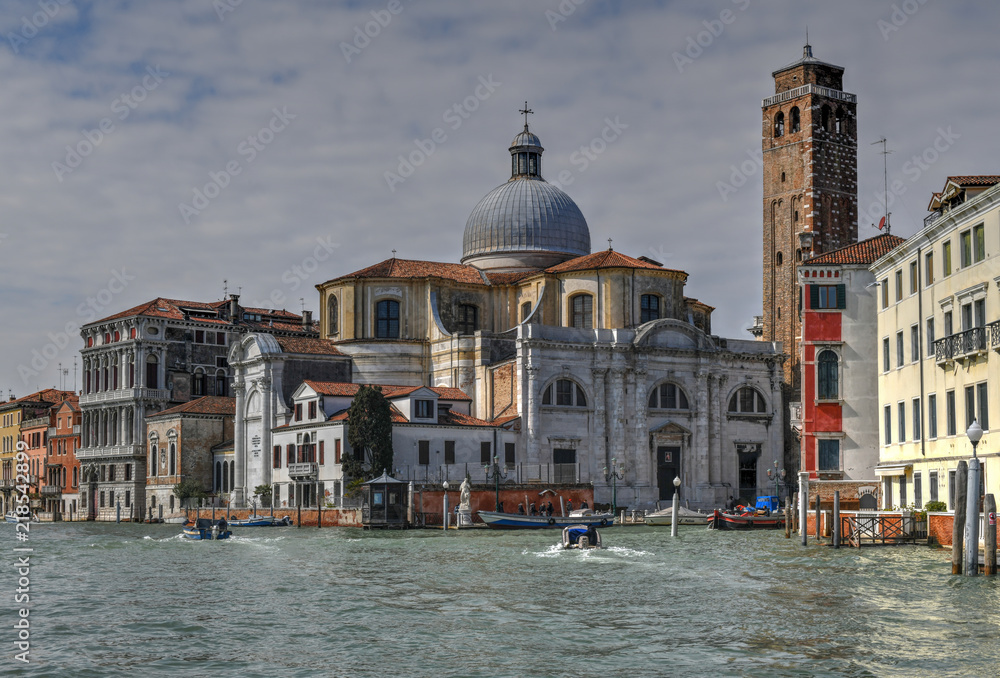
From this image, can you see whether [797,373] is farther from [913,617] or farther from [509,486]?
[913,617]

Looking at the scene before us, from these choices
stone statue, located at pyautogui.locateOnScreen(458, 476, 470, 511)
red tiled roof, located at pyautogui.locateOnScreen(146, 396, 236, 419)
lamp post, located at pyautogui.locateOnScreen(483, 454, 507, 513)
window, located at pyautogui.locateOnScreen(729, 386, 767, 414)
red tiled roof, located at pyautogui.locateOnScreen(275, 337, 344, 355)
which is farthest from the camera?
red tiled roof, located at pyautogui.locateOnScreen(146, 396, 236, 419)

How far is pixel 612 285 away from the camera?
61.6 meters

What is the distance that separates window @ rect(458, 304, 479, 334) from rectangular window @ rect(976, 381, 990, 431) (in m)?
39.0

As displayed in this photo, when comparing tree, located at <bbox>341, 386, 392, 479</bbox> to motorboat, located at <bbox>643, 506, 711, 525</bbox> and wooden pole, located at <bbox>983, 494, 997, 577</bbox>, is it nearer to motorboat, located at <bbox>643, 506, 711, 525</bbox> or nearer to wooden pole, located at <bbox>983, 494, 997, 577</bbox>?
motorboat, located at <bbox>643, 506, 711, 525</bbox>

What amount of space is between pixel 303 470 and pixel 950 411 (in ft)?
106

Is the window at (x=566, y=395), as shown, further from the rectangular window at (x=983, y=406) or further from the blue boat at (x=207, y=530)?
the rectangular window at (x=983, y=406)

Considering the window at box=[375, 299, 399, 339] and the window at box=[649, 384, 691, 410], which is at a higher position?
the window at box=[375, 299, 399, 339]

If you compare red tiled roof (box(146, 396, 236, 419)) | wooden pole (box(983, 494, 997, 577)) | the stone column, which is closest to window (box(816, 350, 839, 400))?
A: wooden pole (box(983, 494, 997, 577))

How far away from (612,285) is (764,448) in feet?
37.5

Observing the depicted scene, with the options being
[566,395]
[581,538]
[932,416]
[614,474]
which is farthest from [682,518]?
[932,416]

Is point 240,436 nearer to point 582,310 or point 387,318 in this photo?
point 387,318

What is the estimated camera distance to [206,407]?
2648 inches

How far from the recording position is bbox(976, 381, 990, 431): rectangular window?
27016mm

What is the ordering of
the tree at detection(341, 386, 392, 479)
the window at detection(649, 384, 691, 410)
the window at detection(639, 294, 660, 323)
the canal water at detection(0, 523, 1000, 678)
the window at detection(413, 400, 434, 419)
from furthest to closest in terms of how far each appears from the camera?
1. the window at detection(639, 294, 660, 323)
2. the window at detection(649, 384, 691, 410)
3. the window at detection(413, 400, 434, 419)
4. the tree at detection(341, 386, 392, 479)
5. the canal water at detection(0, 523, 1000, 678)
